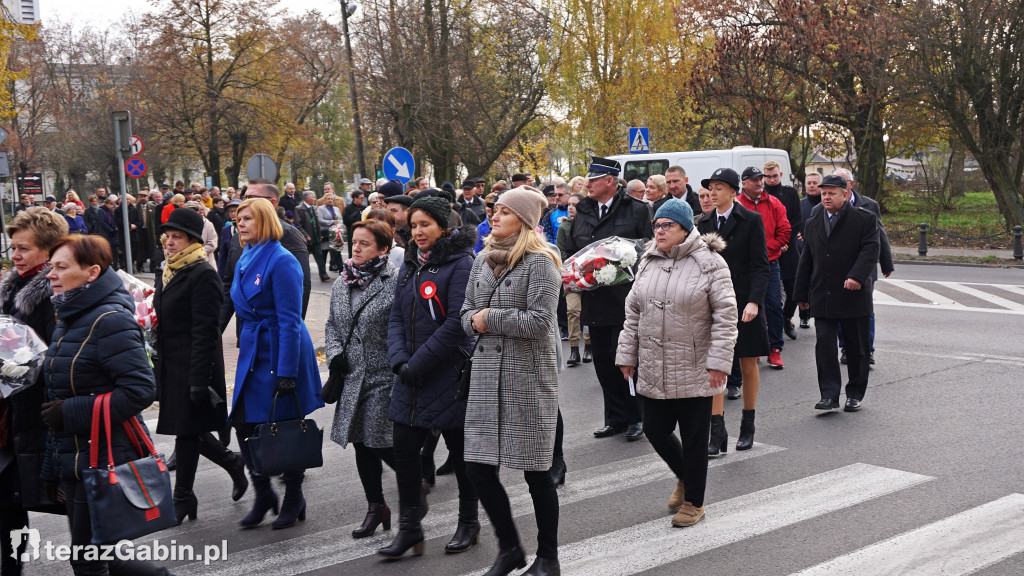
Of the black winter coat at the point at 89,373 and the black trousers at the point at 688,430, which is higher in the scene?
the black winter coat at the point at 89,373

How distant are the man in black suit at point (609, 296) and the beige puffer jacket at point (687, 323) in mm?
1558

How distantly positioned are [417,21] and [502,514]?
2599 cm

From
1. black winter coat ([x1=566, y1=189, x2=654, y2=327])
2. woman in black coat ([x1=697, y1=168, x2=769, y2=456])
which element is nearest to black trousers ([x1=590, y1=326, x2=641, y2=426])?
black winter coat ([x1=566, y1=189, x2=654, y2=327])

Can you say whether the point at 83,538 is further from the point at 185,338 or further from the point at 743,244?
the point at 743,244

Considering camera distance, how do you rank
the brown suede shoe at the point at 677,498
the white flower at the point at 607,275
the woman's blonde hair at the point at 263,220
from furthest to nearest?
the white flower at the point at 607,275 → the brown suede shoe at the point at 677,498 → the woman's blonde hair at the point at 263,220

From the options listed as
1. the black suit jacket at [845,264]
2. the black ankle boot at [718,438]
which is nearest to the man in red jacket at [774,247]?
the black suit jacket at [845,264]

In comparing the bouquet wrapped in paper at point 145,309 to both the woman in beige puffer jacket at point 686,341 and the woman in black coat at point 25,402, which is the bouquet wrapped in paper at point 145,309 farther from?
the woman in beige puffer jacket at point 686,341

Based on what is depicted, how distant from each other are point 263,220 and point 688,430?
9.00ft

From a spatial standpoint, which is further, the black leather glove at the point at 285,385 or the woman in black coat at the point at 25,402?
the black leather glove at the point at 285,385

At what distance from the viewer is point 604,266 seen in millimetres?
6738

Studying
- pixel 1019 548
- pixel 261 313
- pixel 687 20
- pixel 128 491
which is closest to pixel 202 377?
pixel 261 313

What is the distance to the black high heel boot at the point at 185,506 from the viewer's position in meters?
5.44

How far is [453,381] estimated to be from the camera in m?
4.64

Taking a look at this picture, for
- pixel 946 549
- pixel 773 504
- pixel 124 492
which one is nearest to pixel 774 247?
pixel 773 504
